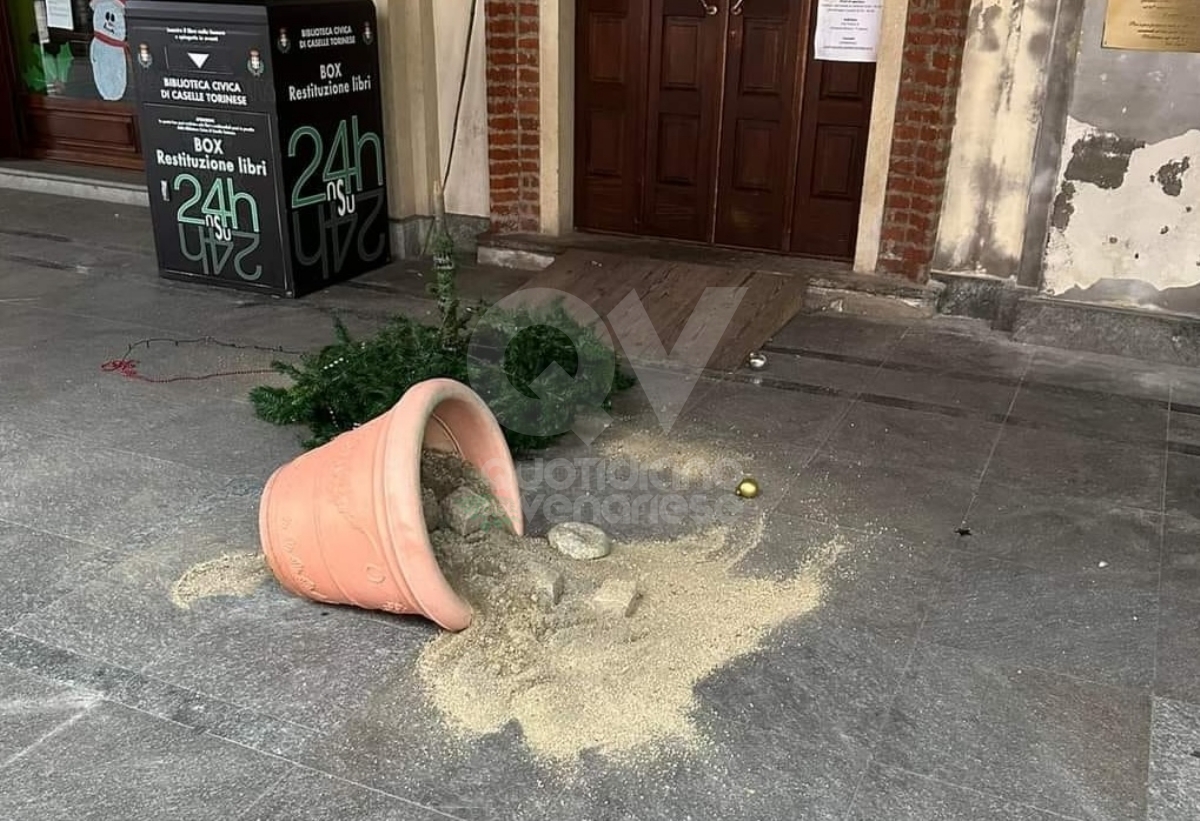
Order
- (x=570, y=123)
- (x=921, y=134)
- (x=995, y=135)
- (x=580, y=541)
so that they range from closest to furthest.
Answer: (x=580, y=541) → (x=995, y=135) → (x=921, y=134) → (x=570, y=123)

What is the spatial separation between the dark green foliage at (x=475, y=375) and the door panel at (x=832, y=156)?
1904mm

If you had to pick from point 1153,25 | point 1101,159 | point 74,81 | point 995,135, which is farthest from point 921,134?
point 74,81

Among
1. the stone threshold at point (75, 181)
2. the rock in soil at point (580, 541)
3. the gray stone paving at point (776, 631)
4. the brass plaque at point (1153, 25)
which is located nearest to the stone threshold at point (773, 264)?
the gray stone paving at point (776, 631)

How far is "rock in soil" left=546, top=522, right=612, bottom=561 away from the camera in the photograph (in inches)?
116

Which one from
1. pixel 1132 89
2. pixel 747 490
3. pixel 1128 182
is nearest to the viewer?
pixel 747 490

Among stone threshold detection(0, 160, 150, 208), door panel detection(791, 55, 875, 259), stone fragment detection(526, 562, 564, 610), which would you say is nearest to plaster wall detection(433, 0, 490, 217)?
door panel detection(791, 55, 875, 259)

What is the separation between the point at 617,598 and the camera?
2.71 meters

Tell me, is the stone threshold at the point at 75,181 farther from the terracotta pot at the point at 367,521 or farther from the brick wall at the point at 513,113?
the terracotta pot at the point at 367,521

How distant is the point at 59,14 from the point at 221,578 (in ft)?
20.1

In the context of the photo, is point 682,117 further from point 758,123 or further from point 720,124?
point 758,123

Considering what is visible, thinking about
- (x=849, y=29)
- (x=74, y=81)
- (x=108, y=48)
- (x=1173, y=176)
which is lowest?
(x=74, y=81)

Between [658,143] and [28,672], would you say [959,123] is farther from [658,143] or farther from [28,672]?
[28,672]

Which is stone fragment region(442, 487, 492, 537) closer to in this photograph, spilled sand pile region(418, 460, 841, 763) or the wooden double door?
spilled sand pile region(418, 460, 841, 763)

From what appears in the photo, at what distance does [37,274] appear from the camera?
18.0 ft
